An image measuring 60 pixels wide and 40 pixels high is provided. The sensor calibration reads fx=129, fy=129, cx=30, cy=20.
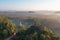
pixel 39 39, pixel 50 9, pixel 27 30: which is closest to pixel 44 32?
pixel 39 39

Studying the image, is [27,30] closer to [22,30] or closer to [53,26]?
[22,30]

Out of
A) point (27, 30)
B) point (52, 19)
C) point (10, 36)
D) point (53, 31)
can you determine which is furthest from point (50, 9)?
point (10, 36)

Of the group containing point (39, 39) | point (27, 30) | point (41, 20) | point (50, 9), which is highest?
point (50, 9)

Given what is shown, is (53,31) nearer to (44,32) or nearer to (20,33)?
(44,32)

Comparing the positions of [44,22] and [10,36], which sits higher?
[44,22]

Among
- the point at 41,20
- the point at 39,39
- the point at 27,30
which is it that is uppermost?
the point at 41,20

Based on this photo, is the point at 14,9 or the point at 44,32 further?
the point at 14,9
